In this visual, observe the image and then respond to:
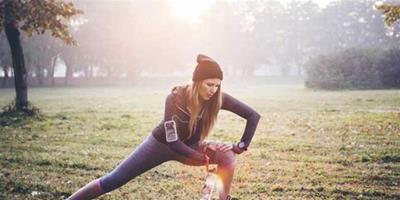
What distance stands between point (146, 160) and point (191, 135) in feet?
1.81

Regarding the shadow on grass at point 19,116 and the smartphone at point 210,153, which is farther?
the shadow on grass at point 19,116

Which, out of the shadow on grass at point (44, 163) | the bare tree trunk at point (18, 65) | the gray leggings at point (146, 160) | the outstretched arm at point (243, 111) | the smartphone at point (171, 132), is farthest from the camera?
the bare tree trunk at point (18, 65)

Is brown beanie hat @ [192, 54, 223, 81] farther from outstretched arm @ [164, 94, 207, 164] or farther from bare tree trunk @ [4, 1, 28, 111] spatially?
bare tree trunk @ [4, 1, 28, 111]

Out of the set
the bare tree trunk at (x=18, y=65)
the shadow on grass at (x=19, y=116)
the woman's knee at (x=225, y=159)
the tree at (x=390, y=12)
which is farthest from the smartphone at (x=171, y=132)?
the bare tree trunk at (x=18, y=65)

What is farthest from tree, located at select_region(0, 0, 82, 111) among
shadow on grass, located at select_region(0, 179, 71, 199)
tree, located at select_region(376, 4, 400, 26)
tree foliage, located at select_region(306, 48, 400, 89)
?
tree foliage, located at select_region(306, 48, 400, 89)

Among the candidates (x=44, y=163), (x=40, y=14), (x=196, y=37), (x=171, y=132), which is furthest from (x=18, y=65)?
(x=196, y=37)

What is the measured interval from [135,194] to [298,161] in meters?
3.78

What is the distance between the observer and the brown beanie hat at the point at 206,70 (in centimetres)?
470

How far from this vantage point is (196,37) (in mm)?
85562

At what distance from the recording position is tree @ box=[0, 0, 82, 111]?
17.4 metres

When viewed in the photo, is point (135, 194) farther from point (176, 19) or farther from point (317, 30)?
point (317, 30)

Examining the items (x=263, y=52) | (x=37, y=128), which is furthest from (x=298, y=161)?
(x=263, y=52)

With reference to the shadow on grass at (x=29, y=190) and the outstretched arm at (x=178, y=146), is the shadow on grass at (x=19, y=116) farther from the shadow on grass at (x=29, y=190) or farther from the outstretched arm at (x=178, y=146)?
the outstretched arm at (x=178, y=146)

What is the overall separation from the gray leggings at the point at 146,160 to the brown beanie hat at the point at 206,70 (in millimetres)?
805
